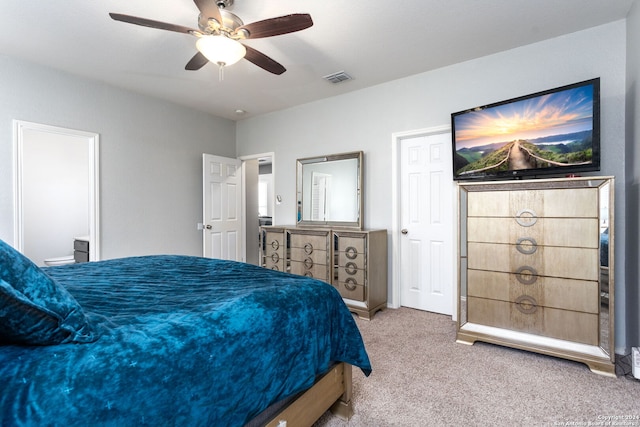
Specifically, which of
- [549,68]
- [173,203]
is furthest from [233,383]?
[173,203]

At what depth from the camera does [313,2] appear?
7.54ft

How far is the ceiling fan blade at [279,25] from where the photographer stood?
1914mm

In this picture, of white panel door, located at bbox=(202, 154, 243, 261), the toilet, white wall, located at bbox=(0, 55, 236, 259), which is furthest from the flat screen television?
the toilet

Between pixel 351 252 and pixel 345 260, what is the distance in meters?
0.13

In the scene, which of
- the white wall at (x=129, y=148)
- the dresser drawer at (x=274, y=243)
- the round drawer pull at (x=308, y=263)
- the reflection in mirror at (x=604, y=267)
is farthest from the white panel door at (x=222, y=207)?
the reflection in mirror at (x=604, y=267)

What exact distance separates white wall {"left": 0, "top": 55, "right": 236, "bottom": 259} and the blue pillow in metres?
3.24

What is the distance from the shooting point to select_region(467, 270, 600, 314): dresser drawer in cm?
225

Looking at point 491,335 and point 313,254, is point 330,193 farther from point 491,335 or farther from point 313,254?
point 491,335

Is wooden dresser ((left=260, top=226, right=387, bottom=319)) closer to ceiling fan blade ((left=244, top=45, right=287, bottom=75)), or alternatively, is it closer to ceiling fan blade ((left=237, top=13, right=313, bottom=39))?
ceiling fan blade ((left=244, top=45, right=287, bottom=75))

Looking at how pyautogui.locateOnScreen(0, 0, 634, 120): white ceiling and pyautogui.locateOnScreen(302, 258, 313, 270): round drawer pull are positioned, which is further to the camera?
pyautogui.locateOnScreen(302, 258, 313, 270): round drawer pull

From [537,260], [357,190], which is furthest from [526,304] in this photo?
[357,190]

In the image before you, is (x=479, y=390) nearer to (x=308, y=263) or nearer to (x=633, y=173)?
(x=633, y=173)

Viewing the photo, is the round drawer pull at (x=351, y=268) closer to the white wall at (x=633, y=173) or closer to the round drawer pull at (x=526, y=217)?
the round drawer pull at (x=526, y=217)

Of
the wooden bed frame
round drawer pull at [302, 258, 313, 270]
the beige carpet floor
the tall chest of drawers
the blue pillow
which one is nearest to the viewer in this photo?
the blue pillow
